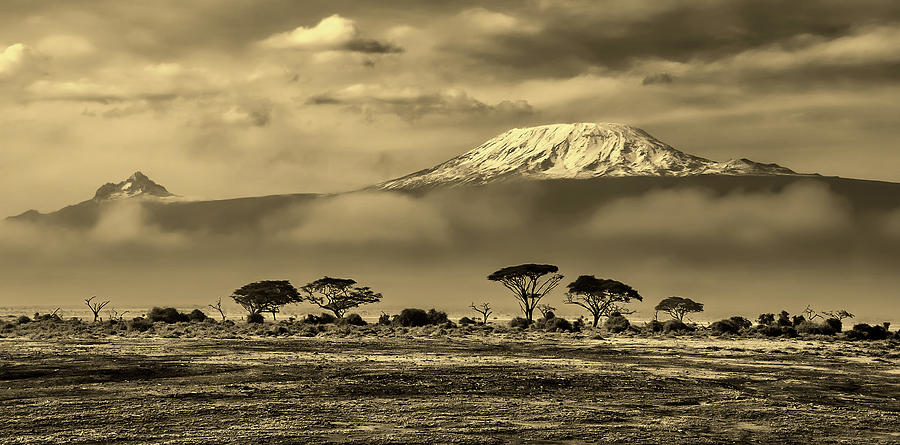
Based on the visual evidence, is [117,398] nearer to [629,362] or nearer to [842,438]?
[842,438]

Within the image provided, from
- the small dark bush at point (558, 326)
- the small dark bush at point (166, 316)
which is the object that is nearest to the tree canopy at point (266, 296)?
the small dark bush at point (166, 316)

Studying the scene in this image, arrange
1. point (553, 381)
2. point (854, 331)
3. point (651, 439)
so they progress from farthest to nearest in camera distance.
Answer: point (854, 331) → point (553, 381) → point (651, 439)

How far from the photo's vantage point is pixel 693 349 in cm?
5603

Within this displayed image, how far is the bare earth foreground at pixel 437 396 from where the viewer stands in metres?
22.3

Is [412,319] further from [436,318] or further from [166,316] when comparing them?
[166,316]

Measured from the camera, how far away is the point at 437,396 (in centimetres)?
2870

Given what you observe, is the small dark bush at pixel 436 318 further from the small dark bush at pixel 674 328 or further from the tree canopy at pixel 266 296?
the small dark bush at pixel 674 328

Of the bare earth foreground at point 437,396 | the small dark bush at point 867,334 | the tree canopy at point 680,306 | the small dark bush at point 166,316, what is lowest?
the bare earth foreground at point 437,396

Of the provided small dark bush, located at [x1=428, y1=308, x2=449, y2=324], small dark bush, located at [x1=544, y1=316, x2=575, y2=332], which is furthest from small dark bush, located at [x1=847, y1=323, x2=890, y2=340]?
small dark bush, located at [x1=428, y1=308, x2=449, y2=324]

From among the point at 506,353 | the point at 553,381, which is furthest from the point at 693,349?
the point at 553,381

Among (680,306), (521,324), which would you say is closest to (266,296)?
(521,324)

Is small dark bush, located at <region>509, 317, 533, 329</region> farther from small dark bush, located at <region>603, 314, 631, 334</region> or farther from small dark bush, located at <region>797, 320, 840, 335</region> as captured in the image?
small dark bush, located at <region>797, 320, 840, 335</region>

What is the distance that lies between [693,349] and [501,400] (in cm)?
3078

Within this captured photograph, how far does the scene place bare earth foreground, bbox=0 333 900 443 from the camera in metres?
22.3
